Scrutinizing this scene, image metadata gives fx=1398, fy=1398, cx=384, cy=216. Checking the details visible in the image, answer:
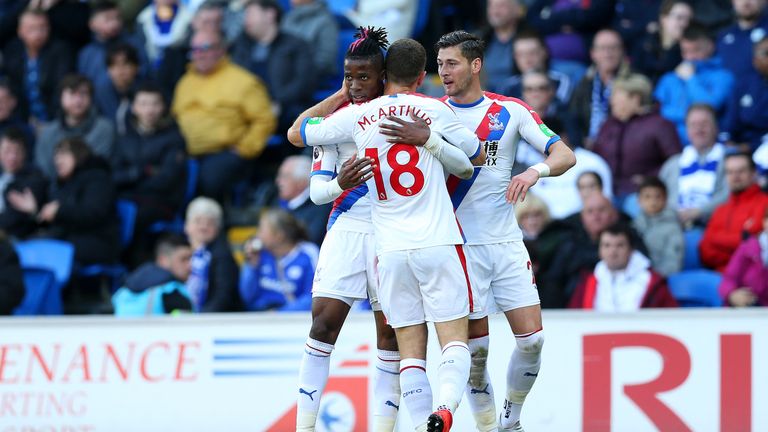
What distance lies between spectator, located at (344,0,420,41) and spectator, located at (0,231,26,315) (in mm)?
4402

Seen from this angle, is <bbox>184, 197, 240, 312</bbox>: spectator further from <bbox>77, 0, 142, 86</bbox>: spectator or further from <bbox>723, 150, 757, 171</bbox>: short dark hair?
<bbox>723, 150, 757, 171</bbox>: short dark hair

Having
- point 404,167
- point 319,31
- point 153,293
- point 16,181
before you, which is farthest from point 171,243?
point 404,167

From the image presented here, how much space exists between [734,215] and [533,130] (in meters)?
4.38

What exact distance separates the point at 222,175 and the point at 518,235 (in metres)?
6.22

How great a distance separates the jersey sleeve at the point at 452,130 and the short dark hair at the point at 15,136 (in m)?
7.58

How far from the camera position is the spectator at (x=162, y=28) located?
50.3 ft

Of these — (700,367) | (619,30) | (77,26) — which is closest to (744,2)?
(619,30)

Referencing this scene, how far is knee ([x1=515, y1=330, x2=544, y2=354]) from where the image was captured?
836cm

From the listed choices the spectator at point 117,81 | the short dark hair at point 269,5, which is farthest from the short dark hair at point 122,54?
the short dark hair at point 269,5

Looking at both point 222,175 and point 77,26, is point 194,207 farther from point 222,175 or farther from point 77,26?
point 77,26

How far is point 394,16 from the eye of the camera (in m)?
14.5

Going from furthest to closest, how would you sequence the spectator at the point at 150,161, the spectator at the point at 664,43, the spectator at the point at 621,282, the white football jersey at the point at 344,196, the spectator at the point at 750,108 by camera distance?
the spectator at the point at 150,161 → the spectator at the point at 664,43 → the spectator at the point at 750,108 → the spectator at the point at 621,282 → the white football jersey at the point at 344,196

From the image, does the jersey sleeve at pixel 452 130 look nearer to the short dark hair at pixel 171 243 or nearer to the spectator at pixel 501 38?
the short dark hair at pixel 171 243

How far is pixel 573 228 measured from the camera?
12.3 metres
